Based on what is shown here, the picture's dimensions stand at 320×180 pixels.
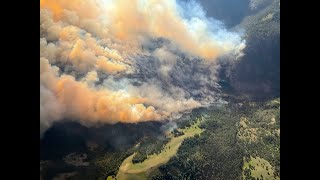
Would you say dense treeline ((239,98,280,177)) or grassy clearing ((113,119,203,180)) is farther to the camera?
dense treeline ((239,98,280,177))

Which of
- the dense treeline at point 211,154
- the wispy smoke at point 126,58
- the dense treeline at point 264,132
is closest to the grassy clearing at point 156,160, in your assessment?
the dense treeline at point 211,154

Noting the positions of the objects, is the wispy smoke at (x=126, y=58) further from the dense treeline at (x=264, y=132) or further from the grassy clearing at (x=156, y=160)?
the dense treeline at (x=264, y=132)

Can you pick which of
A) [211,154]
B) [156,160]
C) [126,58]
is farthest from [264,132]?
[126,58]

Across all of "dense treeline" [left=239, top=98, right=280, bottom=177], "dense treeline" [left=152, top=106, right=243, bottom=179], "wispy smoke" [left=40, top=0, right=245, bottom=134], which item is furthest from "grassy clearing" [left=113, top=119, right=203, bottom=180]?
"dense treeline" [left=239, top=98, right=280, bottom=177]

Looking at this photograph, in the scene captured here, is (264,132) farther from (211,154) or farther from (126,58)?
(126,58)

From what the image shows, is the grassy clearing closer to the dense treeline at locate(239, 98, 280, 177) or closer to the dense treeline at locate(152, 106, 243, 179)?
the dense treeline at locate(152, 106, 243, 179)
